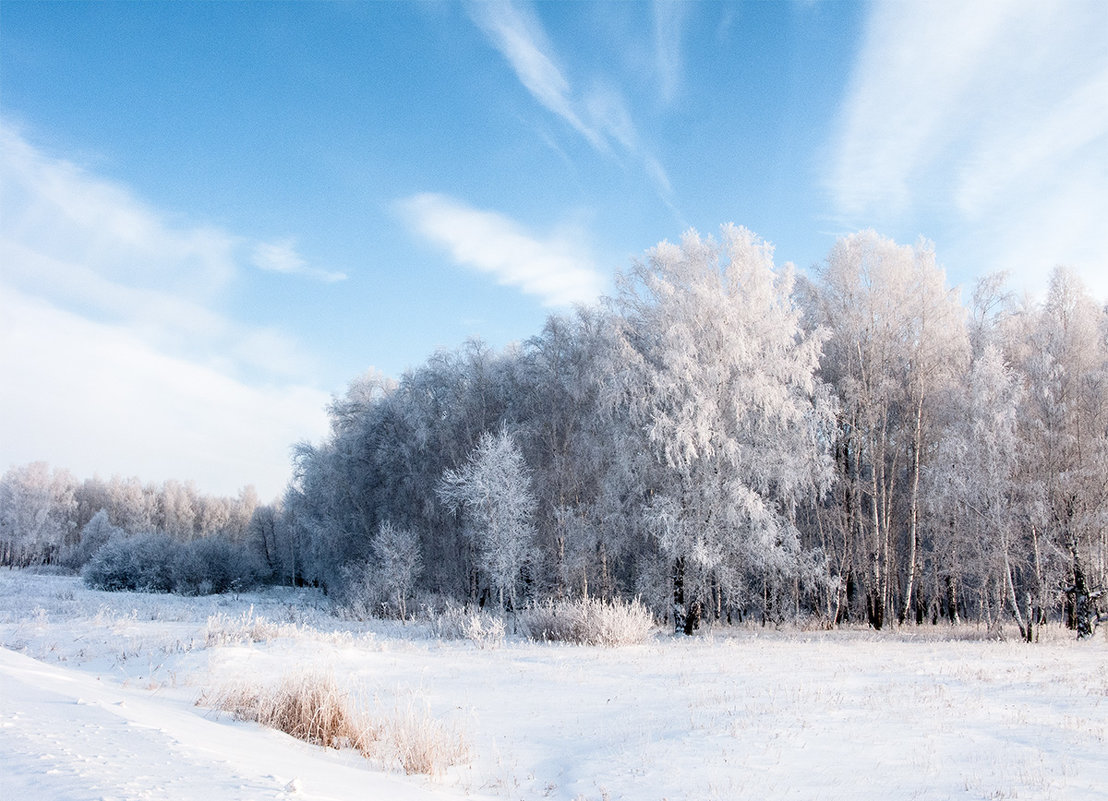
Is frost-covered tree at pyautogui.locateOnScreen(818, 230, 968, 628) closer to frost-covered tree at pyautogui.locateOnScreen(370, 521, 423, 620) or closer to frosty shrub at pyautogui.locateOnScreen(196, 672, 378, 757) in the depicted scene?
Answer: frost-covered tree at pyautogui.locateOnScreen(370, 521, 423, 620)

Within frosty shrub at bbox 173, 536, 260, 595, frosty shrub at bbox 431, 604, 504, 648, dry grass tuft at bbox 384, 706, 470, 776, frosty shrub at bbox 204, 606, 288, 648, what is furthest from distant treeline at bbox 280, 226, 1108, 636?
frosty shrub at bbox 173, 536, 260, 595

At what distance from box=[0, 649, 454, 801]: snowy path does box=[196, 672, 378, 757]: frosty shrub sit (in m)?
0.67

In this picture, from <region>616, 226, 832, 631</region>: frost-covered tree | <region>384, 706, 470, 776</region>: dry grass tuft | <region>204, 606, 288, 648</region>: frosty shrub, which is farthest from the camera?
<region>616, 226, 832, 631</region>: frost-covered tree

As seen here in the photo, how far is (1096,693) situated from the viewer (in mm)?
9922

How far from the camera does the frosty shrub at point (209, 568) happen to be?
4806 cm

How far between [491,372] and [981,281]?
21.7m

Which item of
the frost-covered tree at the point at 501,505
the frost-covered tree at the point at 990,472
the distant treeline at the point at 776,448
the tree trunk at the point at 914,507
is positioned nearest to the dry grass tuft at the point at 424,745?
the distant treeline at the point at 776,448

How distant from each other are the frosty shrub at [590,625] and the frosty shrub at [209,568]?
124ft

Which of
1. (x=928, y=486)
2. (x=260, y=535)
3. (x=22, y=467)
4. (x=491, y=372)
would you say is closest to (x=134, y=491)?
(x=22, y=467)

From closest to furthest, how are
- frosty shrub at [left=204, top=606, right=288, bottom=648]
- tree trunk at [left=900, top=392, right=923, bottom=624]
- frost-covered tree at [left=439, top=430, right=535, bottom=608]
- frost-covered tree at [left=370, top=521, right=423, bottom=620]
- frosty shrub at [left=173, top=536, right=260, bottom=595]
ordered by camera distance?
frosty shrub at [left=204, top=606, right=288, bottom=648], tree trunk at [left=900, top=392, right=923, bottom=624], frost-covered tree at [left=439, top=430, right=535, bottom=608], frost-covered tree at [left=370, top=521, right=423, bottom=620], frosty shrub at [left=173, top=536, right=260, bottom=595]

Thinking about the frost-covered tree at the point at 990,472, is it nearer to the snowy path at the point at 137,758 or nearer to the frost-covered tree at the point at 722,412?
the frost-covered tree at the point at 722,412

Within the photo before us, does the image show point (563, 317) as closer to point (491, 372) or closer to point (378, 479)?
point (491, 372)

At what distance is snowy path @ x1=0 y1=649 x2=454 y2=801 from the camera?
3.13m

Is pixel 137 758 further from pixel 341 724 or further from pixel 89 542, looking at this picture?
pixel 89 542
